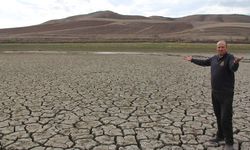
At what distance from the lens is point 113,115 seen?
25.5 ft

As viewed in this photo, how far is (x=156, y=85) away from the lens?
12242mm

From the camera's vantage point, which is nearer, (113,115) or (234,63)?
(234,63)

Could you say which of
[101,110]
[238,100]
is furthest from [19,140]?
[238,100]

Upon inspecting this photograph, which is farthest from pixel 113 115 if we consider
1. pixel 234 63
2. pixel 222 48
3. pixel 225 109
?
pixel 234 63

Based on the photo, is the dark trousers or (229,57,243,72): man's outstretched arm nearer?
(229,57,243,72): man's outstretched arm

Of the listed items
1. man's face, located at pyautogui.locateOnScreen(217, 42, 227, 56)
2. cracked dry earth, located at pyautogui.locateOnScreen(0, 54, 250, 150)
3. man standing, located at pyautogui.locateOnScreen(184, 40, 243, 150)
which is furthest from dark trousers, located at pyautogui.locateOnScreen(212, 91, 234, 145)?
man's face, located at pyautogui.locateOnScreen(217, 42, 227, 56)

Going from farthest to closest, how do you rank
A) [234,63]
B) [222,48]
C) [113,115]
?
[113,115] → [222,48] → [234,63]

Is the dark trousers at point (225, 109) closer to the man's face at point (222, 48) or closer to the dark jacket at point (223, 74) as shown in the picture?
the dark jacket at point (223, 74)

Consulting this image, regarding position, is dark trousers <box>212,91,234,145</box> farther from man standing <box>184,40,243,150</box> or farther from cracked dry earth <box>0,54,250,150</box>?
cracked dry earth <box>0,54,250,150</box>

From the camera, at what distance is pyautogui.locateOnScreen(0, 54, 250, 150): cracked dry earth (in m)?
5.95

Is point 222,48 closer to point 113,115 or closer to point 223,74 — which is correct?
point 223,74

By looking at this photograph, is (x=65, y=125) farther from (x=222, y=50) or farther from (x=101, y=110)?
(x=222, y=50)

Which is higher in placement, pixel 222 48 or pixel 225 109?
pixel 222 48

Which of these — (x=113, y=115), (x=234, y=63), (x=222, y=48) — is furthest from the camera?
(x=113, y=115)
